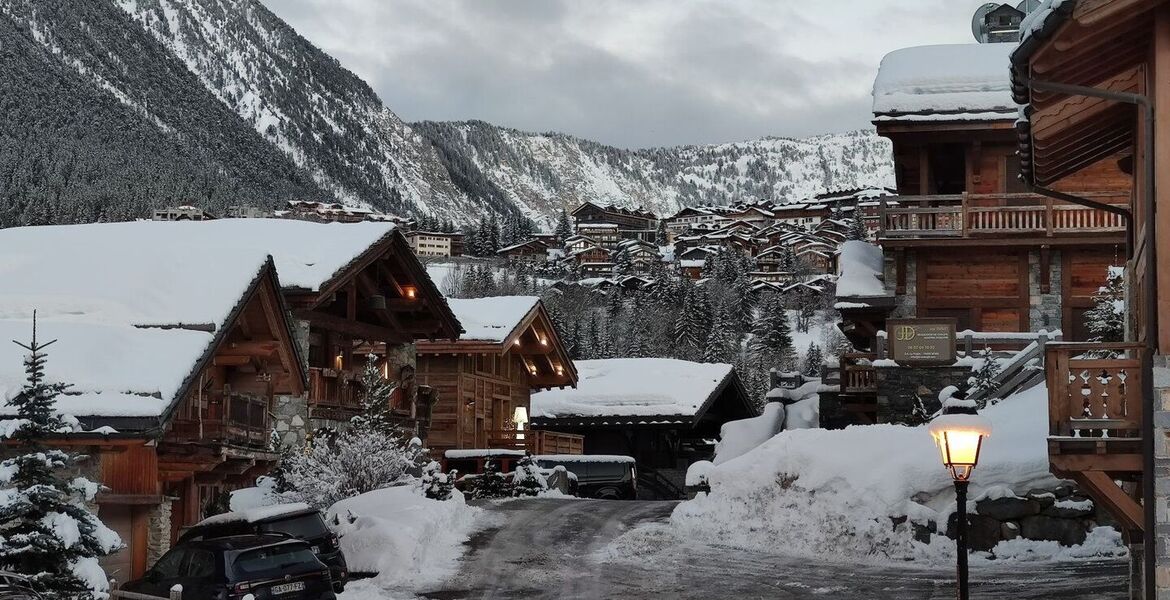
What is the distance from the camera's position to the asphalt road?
19234 millimetres

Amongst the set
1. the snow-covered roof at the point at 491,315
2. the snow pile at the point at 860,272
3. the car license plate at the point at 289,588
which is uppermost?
the snow pile at the point at 860,272

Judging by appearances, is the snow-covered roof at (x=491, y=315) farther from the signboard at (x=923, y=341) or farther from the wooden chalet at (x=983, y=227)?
the signboard at (x=923, y=341)

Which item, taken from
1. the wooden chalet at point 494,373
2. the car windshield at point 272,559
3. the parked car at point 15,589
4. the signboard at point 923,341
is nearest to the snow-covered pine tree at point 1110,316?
the signboard at point 923,341

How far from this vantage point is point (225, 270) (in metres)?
24.4

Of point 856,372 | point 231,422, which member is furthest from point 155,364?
point 856,372

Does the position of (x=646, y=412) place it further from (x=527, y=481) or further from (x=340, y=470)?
(x=340, y=470)

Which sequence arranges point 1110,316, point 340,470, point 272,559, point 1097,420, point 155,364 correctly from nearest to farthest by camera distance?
1. point 1097,420
2. point 272,559
3. point 155,364
4. point 1110,316
5. point 340,470

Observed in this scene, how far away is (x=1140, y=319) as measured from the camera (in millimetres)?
15492

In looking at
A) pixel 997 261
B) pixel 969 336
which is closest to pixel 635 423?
pixel 997 261

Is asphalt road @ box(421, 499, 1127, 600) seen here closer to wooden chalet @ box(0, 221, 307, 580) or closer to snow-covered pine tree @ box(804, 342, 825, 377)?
wooden chalet @ box(0, 221, 307, 580)

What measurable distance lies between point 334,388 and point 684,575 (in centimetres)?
1404

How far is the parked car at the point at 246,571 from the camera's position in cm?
1772

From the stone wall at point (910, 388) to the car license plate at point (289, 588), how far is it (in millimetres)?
16132

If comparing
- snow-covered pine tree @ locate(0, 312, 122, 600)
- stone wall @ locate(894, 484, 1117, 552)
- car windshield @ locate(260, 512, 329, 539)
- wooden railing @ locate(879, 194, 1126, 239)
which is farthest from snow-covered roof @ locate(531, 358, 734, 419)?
snow-covered pine tree @ locate(0, 312, 122, 600)
